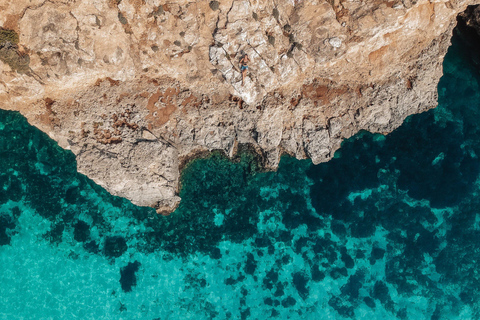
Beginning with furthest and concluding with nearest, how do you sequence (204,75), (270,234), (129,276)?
1. (270,234)
2. (129,276)
3. (204,75)

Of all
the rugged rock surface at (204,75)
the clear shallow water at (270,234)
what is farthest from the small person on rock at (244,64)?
the clear shallow water at (270,234)

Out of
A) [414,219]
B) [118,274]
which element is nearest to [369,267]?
[414,219]

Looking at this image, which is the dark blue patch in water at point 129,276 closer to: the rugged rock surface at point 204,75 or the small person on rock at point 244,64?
the rugged rock surface at point 204,75

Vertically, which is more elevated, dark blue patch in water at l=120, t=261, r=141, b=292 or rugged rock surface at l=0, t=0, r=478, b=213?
rugged rock surface at l=0, t=0, r=478, b=213

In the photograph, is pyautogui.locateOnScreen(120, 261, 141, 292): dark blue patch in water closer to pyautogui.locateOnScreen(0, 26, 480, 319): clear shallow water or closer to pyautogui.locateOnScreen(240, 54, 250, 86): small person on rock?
pyautogui.locateOnScreen(0, 26, 480, 319): clear shallow water

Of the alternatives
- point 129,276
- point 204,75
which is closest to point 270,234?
point 129,276

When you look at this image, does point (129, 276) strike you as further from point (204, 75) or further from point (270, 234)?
point (204, 75)

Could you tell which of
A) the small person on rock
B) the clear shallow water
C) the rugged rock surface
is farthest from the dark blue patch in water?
the small person on rock
